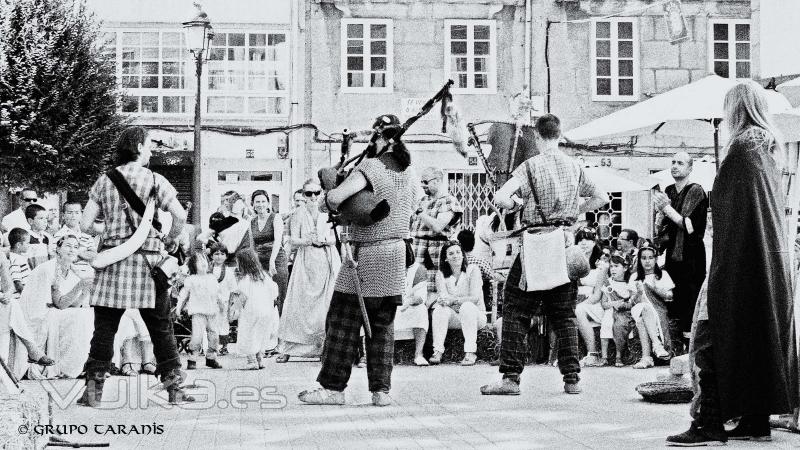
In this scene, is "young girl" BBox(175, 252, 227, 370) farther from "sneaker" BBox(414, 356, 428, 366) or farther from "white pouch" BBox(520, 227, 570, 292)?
"white pouch" BBox(520, 227, 570, 292)

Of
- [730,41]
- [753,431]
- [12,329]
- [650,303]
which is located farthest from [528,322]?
[730,41]

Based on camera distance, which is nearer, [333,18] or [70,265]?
[70,265]

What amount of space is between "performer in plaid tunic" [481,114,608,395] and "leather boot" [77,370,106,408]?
278 cm

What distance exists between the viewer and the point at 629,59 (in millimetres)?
29453

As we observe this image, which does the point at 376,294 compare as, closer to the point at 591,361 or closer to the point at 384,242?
the point at 384,242

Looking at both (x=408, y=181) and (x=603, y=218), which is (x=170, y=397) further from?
(x=603, y=218)

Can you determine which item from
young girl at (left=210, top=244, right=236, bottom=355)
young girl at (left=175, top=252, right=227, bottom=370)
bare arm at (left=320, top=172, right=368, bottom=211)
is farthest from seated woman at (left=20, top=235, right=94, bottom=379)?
bare arm at (left=320, top=172, right=368, bottom=211)

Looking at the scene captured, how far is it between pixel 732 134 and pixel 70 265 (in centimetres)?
750

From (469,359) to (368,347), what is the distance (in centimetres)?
500

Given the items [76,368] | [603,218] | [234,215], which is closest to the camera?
[76,368]

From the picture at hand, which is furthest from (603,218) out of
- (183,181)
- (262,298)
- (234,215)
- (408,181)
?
(408,181)

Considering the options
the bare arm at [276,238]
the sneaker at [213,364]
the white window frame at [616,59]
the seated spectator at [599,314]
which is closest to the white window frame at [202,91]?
the white window frame at [616,59]

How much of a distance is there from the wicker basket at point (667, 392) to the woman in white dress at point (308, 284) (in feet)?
18.3

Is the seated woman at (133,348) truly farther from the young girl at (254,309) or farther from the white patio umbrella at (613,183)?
the white patio umbrella at (613,183)
